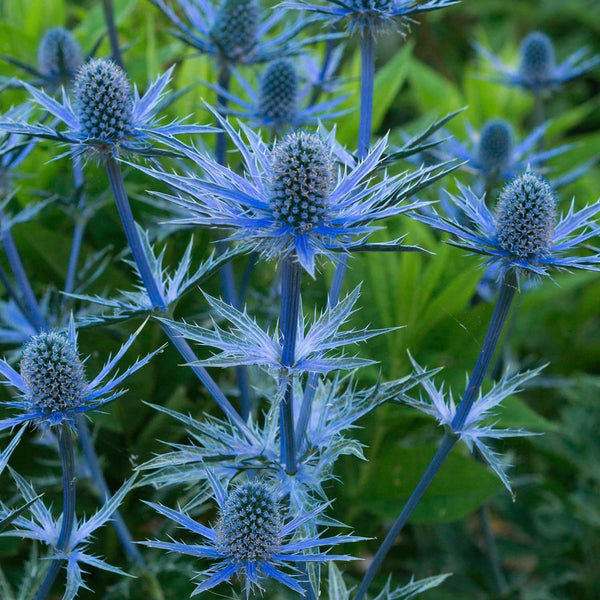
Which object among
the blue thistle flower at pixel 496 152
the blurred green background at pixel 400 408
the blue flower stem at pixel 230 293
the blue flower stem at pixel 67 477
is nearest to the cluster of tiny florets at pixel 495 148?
the blue thistle flower at pixel 496 152

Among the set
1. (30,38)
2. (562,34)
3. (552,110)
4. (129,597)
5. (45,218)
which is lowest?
(129,597)

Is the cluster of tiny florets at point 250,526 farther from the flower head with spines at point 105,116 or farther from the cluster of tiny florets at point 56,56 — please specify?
the cluster of tiny florets at point 56,56

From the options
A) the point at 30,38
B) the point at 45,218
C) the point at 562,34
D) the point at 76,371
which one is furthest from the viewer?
the point at 562,34

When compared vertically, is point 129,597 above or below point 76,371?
below

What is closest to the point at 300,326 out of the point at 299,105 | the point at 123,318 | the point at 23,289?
the point at 123,318

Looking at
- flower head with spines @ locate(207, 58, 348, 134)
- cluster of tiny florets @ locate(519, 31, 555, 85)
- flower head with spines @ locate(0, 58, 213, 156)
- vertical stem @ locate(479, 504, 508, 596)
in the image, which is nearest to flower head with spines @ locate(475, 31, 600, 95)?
cluster of tiny florets @ locate(519, 31, 555, 85)

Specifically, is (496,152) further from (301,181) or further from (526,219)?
(301,181)

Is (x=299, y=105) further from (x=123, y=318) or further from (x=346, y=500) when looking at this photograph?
(x=346, y=500)
